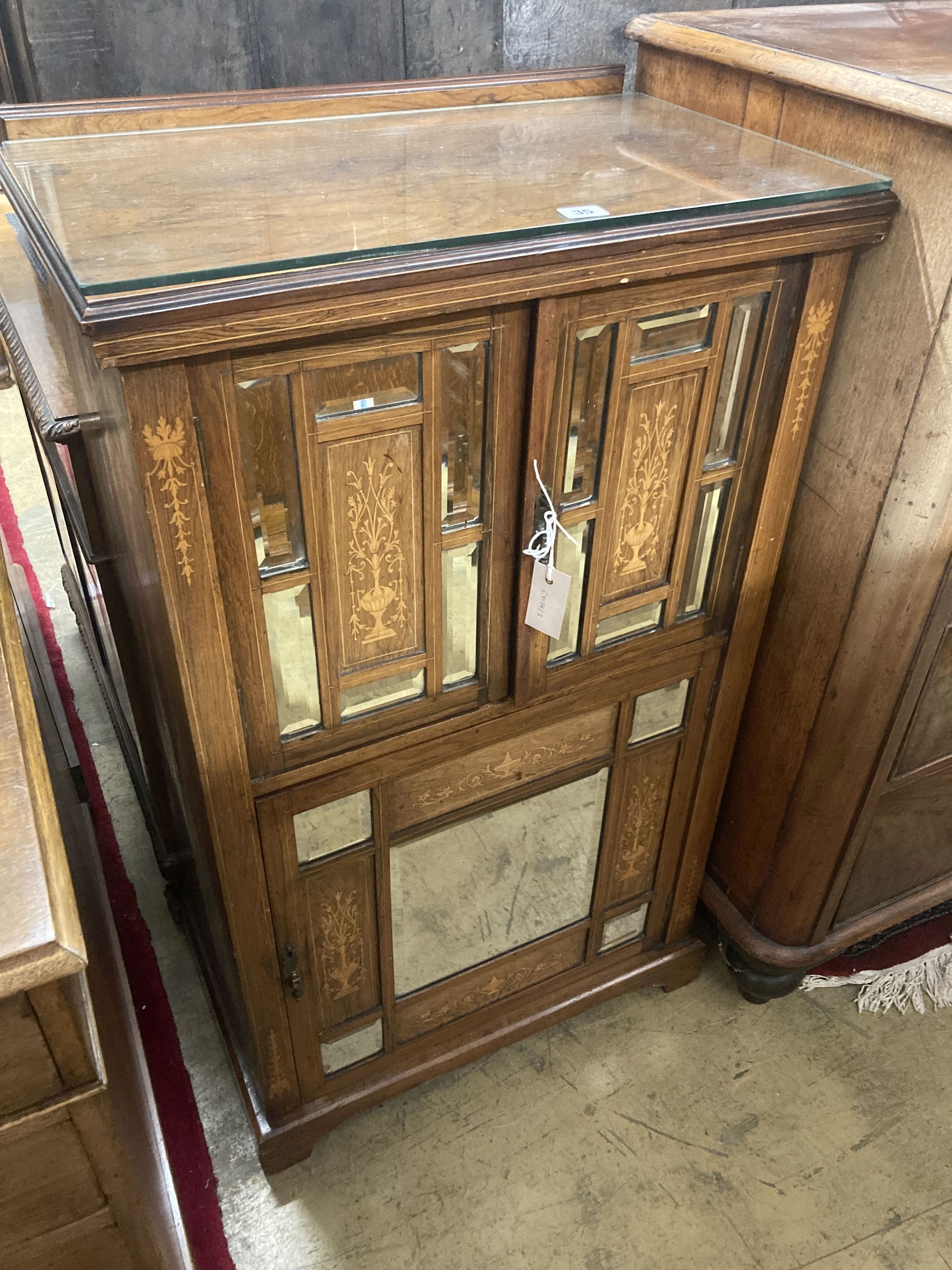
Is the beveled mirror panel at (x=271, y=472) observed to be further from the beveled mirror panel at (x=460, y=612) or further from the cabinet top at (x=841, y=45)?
the cabinet top at (x=841, y=45)

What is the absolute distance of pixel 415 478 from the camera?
95 cm

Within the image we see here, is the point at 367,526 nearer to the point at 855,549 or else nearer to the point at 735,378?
the point at 735,378

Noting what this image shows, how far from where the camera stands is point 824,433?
1.20m

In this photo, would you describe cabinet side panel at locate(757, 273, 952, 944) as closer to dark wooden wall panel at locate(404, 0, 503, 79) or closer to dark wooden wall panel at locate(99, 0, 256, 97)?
dark wooden wall panel at locate(404, 0, 503, 79)

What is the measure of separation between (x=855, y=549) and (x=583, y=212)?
0.57m

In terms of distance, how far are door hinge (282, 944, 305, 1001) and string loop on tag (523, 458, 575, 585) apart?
1.89 feet

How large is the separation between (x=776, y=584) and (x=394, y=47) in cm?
89

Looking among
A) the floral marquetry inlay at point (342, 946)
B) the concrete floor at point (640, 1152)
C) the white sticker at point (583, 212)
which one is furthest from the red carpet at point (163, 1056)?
the white sticker at point (583, 212)

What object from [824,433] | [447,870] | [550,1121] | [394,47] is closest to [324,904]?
[447,870]

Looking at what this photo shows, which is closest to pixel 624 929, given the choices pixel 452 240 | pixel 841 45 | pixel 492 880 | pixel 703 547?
pixel 492 880

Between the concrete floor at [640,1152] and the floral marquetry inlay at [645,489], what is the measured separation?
91 cm

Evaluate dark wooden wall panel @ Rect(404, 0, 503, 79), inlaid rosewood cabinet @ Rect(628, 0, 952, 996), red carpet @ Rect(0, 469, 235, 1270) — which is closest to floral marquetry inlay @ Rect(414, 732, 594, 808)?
inlaid rosewood cabinet @ Rect(628, 0, 952, 996)

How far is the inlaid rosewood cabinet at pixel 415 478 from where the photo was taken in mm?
830

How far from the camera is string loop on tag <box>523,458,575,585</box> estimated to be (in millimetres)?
1030
